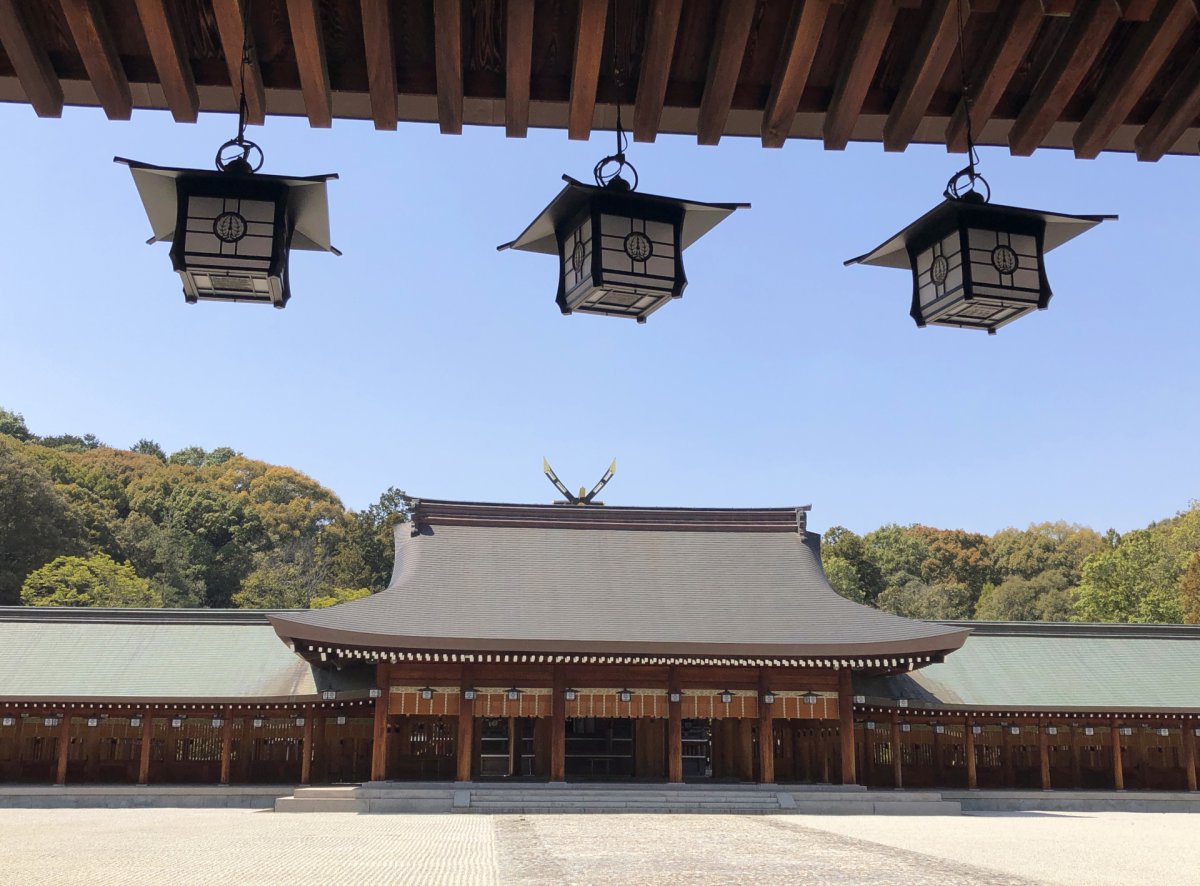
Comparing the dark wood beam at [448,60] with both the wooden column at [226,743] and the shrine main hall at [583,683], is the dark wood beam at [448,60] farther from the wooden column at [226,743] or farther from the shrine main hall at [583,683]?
the wooden column at [226,743]

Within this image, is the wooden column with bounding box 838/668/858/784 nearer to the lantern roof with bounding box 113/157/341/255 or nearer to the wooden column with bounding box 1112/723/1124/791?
the wooden column with bounding box 1112/723/1124/791

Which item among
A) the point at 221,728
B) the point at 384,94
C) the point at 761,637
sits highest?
Result: the point at 384,94

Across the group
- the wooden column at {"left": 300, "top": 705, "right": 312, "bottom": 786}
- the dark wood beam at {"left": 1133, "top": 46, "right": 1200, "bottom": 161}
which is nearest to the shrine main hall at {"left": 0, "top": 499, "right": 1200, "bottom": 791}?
the wooden column at {"left": 300, "top": 705, "right": 312, "bottom": 786}

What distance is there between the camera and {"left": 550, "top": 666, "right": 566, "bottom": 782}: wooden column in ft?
59.2

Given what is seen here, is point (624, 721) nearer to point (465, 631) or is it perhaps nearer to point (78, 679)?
point (465, 631)

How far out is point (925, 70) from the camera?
173 inches

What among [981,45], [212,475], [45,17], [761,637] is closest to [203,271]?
[45,17]

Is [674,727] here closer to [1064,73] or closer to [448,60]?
[1064,73]

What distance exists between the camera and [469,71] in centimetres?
452

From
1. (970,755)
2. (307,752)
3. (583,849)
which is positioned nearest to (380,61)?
(583,849)

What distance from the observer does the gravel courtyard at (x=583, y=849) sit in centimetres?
935

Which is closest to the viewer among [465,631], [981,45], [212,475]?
[981,45]

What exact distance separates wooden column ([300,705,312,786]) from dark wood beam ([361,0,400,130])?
54.2 feet

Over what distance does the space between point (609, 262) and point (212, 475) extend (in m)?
65.8
